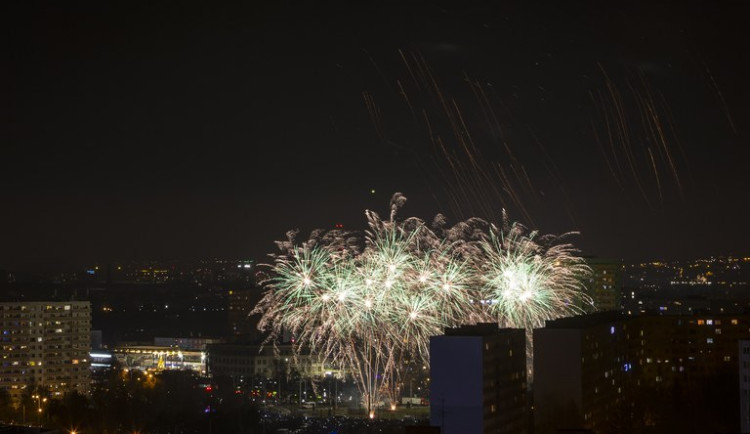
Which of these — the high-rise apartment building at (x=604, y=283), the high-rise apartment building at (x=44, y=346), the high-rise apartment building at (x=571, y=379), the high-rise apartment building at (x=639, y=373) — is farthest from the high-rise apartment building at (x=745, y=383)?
the high-rise apartment building at (x=44, y=346)

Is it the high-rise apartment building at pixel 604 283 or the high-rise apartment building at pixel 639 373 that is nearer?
the high-rise apartment building at pixel 639 373

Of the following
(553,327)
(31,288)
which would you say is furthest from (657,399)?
(31,288)

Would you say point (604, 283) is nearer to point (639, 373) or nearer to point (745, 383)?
point (639, 373)

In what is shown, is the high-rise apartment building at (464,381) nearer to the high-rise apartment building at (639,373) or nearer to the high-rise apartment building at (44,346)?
the high-rise apartment building at (639,373)

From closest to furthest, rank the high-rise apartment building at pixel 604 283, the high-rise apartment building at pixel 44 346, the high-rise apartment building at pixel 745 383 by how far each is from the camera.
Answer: the high-rise apartment building at pixel 745 383
the high-rise apartment building at pixel 44 346
the high-rise apartment building at pixel 604 283

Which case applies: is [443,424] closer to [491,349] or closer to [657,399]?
[491,349]

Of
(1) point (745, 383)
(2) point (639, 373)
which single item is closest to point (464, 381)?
(1) point (745, 383)

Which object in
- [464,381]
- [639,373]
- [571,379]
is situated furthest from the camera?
[639,373]

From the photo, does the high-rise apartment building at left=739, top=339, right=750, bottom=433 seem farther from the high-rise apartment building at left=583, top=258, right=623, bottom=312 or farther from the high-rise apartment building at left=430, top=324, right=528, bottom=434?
the high-rise apartment building at left=583, top=258, right=623, bottom=312
